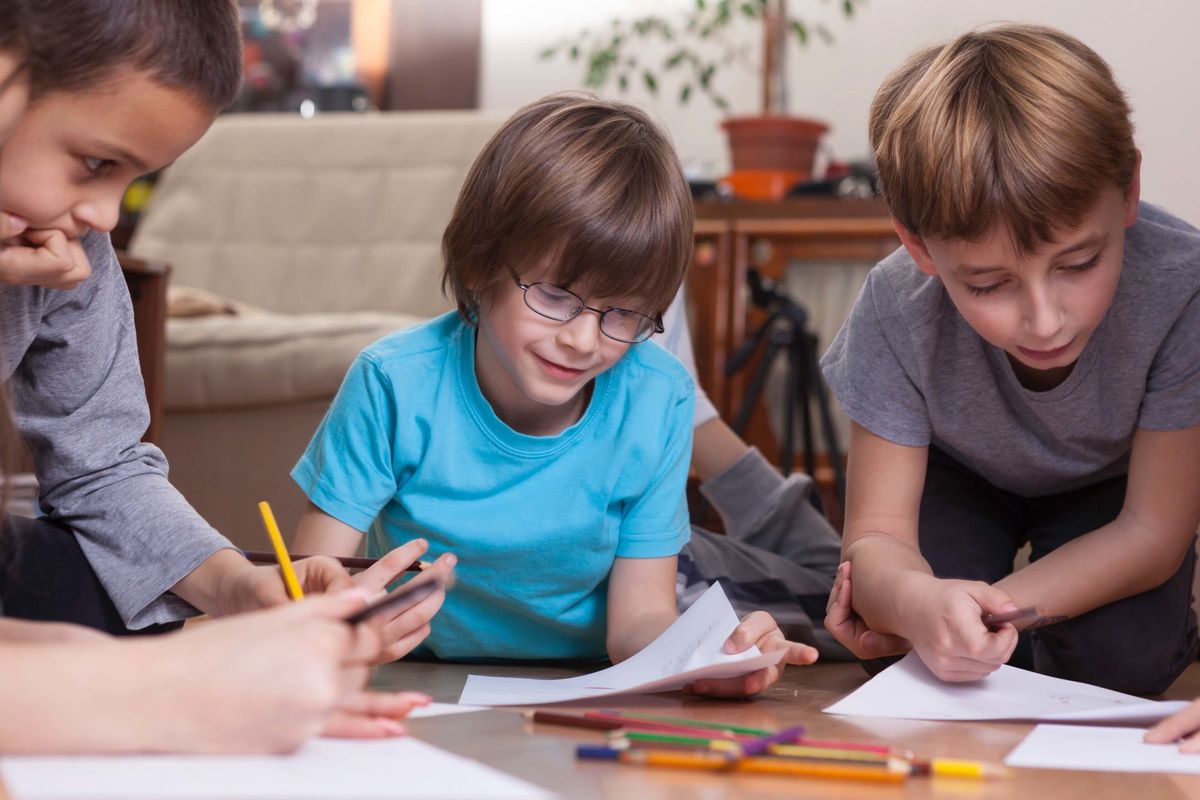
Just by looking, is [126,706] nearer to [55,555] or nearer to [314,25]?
[55,555]

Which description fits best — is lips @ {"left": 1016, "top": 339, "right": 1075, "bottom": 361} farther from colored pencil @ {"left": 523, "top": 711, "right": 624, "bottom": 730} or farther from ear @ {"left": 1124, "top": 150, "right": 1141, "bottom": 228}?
colored pencil @ {"left": 523, "top": 711, "right": 624, "bottom": 730}

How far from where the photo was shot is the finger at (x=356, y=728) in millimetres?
689

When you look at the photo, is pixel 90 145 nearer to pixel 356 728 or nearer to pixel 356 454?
pixel 356 728

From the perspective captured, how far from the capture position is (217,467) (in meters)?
2.34

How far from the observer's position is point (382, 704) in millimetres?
744

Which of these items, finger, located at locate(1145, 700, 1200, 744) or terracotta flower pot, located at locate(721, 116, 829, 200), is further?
terracotta flower pot, located at locate(721, 116, 829, 200)

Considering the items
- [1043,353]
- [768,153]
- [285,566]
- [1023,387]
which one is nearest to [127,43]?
[285,566]

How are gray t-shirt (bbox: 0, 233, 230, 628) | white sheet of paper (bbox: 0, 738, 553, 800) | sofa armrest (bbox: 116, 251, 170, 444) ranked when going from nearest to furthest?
white sheet of paper (bbox: 0, 738, 553, 800), gray t-shirt (bbox: 0, 233, 230, 628), sofa armrest (bbox: 116, 251, 170, 444)

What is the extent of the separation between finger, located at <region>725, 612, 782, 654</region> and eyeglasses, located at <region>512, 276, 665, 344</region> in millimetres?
292

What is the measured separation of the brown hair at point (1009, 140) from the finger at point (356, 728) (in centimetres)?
61

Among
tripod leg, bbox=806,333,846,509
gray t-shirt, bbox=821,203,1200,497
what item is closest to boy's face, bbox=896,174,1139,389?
gray t-shirt, bbox=821,203,1200,497

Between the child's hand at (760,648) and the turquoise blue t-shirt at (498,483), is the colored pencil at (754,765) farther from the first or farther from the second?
the turquoise blue t-shirt at (498,483)

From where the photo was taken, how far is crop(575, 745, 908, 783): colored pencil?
0.70 metres

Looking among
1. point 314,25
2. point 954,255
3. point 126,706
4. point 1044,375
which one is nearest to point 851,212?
point 1044,375
